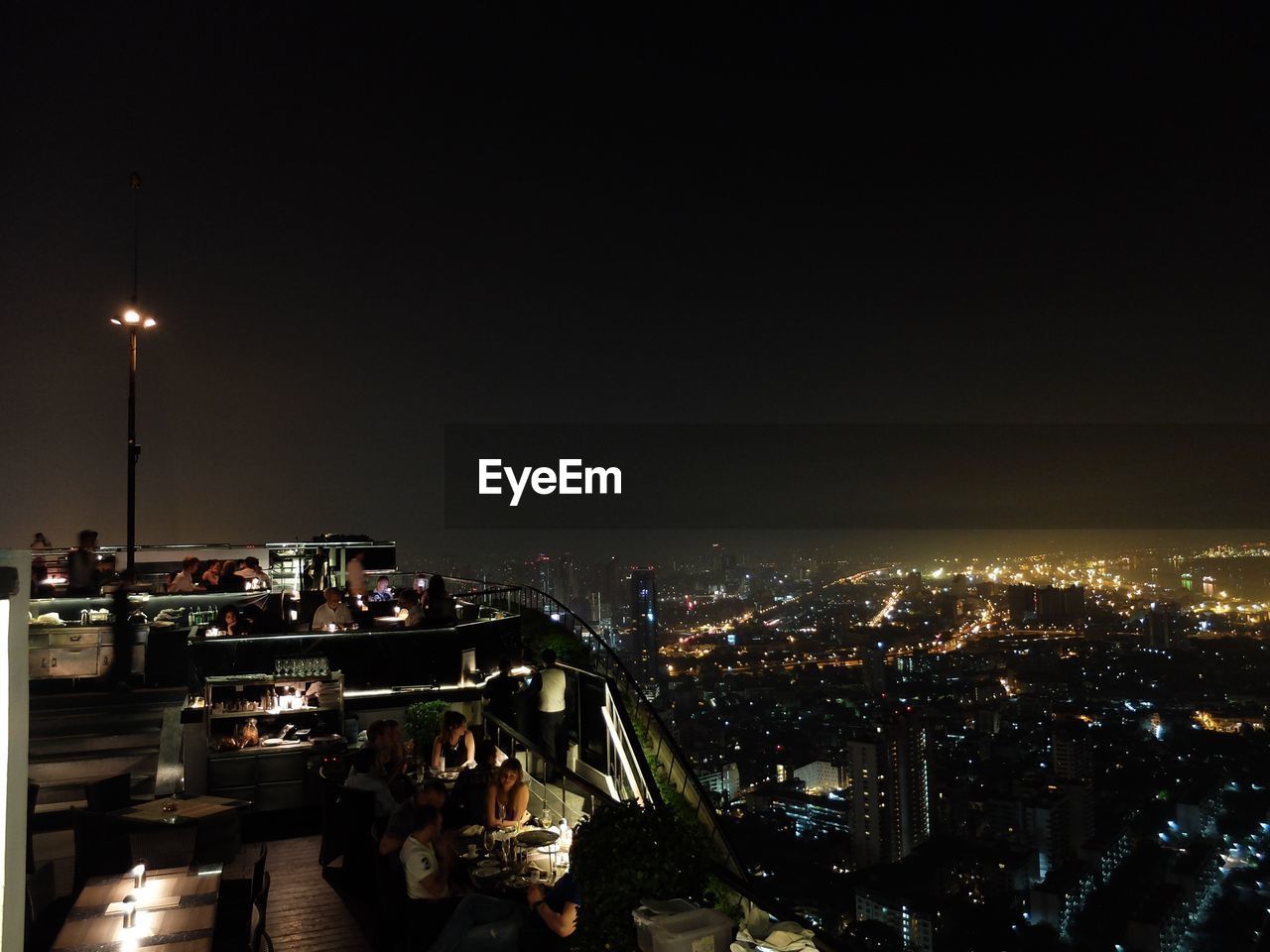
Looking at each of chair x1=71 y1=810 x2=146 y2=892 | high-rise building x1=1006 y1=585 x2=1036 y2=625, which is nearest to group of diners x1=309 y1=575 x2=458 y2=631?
chair x1=71 y1=810 x2=146 y2=892

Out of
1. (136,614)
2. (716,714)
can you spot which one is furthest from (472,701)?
(716,714)

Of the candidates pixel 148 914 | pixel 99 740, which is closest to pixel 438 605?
pixel 99 740

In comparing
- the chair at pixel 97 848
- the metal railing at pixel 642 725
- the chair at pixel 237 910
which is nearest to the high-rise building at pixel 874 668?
the metal railing at pixel 642 725

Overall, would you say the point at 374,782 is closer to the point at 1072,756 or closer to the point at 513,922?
the point at 513,922

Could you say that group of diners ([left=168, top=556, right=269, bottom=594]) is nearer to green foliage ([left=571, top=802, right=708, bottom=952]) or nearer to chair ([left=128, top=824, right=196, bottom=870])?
chair ([left=128, top=824, right=196, bottom=870])

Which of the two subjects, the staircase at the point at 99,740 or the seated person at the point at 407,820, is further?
the staircase at the point at 99,740

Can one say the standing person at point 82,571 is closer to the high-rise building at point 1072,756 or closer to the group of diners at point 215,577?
the group of diners at point 215,577

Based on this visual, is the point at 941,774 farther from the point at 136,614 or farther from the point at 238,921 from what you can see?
the point at 238,921
